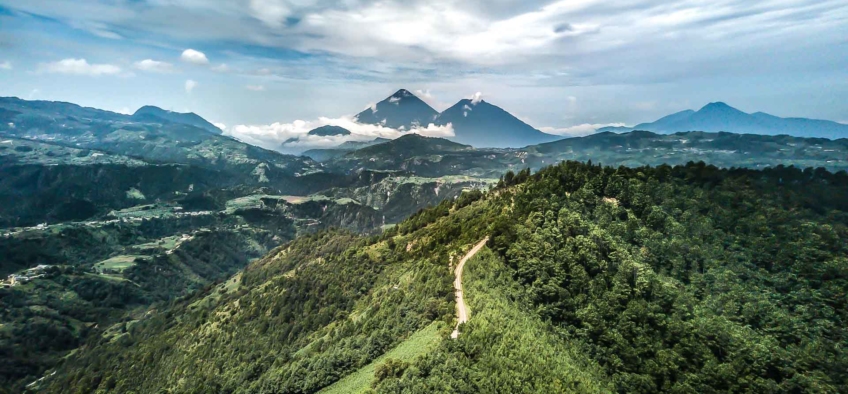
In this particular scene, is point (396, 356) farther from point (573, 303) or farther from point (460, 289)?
point (573, 303)

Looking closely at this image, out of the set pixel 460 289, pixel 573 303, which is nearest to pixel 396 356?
pixel 460 289

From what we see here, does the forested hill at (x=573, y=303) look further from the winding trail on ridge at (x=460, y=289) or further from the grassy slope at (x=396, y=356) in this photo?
the winding trail on ridge at (x=460, y=289)

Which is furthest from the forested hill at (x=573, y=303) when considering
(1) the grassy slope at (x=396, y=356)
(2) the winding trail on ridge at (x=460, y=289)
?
(2) the winding trail on ridge at (x=460, y=289)

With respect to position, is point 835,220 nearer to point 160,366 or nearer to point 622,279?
point 622,279

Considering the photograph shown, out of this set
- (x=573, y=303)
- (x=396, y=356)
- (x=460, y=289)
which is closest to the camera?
(x=396, y=356)

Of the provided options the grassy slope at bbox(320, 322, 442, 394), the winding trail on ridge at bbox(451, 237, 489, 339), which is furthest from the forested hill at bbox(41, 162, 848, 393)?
the winding trail on ridge at bbox(451, 237, 489, 339)

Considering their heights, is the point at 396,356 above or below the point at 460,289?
below

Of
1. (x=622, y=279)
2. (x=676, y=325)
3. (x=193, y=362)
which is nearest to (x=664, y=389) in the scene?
(x=676, y=325)
